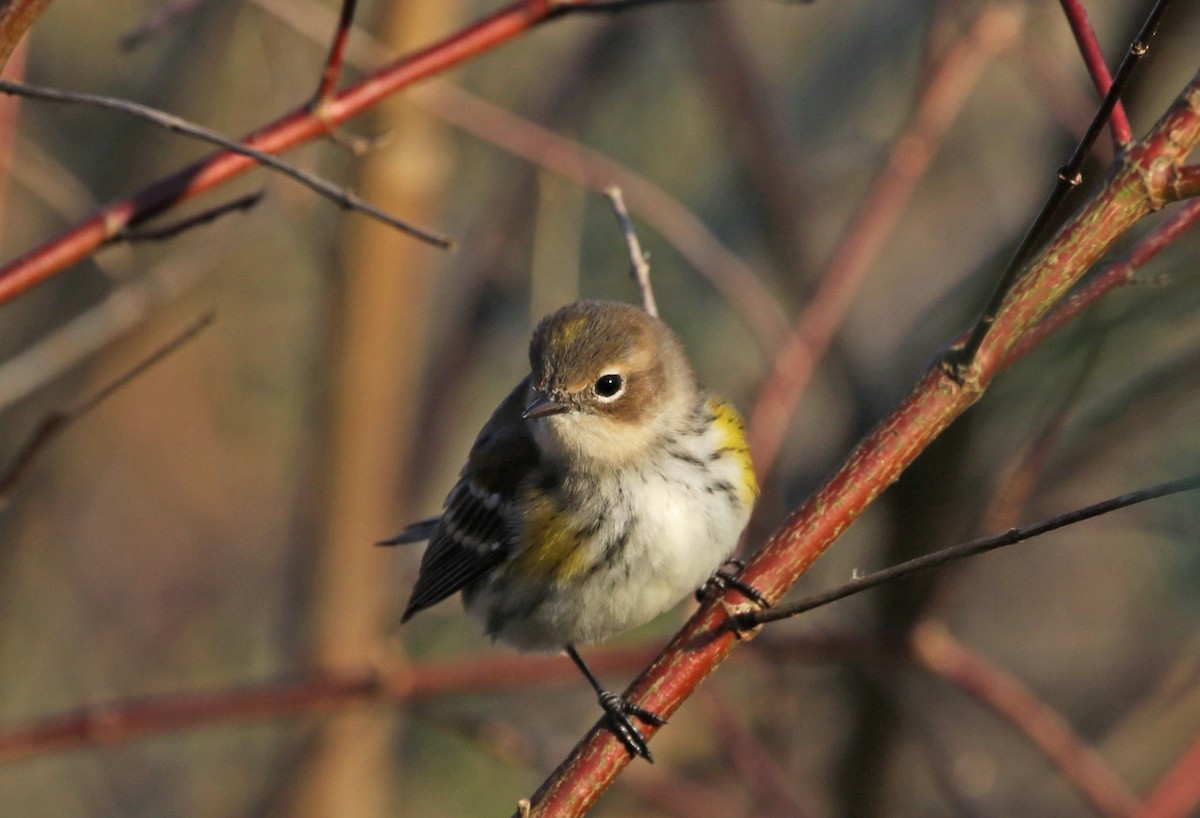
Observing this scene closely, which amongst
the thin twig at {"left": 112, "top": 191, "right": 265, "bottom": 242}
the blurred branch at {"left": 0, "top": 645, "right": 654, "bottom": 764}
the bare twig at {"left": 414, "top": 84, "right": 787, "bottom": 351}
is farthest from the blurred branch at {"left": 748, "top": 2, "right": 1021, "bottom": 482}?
the thin twig at {"left": 112, "top": 191, "right": 265, "bottom": 242}

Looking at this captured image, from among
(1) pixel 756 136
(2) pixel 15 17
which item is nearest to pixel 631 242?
(2) pixel 15 17

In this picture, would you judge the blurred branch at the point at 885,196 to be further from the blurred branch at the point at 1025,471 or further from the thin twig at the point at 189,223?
the thin twig at the point at 189,223

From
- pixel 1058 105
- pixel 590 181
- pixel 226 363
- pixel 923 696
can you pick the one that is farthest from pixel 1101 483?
pixel 226 363

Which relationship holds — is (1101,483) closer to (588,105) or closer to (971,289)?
(971,289)

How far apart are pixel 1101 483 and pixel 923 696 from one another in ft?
3.47


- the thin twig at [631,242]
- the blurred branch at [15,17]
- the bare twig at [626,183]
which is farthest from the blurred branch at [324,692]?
the blurred branch at [15,17]

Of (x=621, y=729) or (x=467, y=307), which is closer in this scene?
(x=621, y=729)

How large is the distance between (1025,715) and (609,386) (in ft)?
4.76

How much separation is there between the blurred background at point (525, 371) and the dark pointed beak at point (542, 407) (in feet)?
2.55

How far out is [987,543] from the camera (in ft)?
6.39

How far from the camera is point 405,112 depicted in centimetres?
501

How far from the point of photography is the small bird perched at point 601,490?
10.6 feet

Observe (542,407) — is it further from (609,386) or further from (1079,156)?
(1079,156)

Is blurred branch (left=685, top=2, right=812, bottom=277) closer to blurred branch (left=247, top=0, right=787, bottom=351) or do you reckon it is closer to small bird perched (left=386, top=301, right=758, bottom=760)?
blurred branch (left=247, top=0, right=787, bottom=351)
